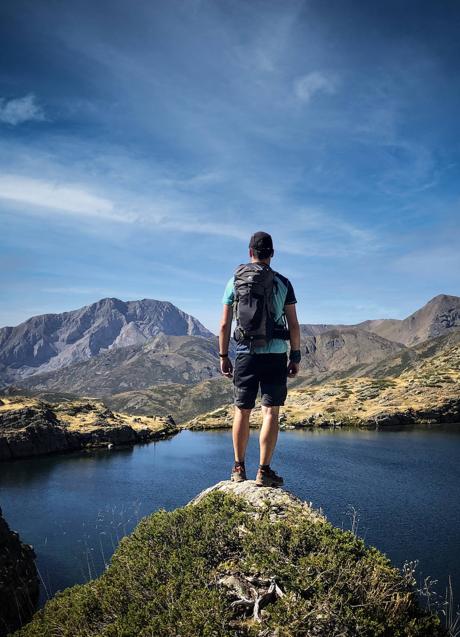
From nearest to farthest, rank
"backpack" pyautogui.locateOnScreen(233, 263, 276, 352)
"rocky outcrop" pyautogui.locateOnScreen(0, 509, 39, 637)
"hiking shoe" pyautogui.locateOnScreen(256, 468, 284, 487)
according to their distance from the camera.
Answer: "backpack" pyautogui.locateOnScreen(233, 263, 276, 352)
"hiking shoe" pyautogui.locateOnScreen(256, 468, 284, 487)
"rocky outcrop" pyautogui.locateOnScreen(0, 509, 39, 637)

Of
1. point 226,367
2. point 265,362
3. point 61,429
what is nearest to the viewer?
point 265,362

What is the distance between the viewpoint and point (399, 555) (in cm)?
3325

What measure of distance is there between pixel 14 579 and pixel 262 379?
82.3 ft

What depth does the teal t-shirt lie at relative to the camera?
9.55m

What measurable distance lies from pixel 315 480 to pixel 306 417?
78.7 metres

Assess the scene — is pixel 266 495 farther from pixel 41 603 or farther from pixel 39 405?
pixel 39 405

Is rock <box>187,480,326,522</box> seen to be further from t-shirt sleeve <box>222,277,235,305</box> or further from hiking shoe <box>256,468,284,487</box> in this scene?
t-shirt sleeve <box>222,277,235,305</box>

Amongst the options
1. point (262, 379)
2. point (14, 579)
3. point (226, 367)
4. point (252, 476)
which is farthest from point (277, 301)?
point (252, 476)

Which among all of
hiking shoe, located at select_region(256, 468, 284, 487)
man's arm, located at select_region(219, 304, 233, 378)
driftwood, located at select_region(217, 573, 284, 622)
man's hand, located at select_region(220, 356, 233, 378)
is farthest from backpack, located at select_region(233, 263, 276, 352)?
driftwood, located at select_region(217, 573, 284, 622)

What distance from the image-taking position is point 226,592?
6.82 meters

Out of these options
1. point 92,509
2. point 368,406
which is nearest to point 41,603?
point 92,509

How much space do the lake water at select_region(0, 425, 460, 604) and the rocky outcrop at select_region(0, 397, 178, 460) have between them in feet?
22.1

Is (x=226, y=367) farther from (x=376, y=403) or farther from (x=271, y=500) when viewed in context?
(x=376, y=403)

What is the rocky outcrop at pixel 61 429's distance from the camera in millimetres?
105750
